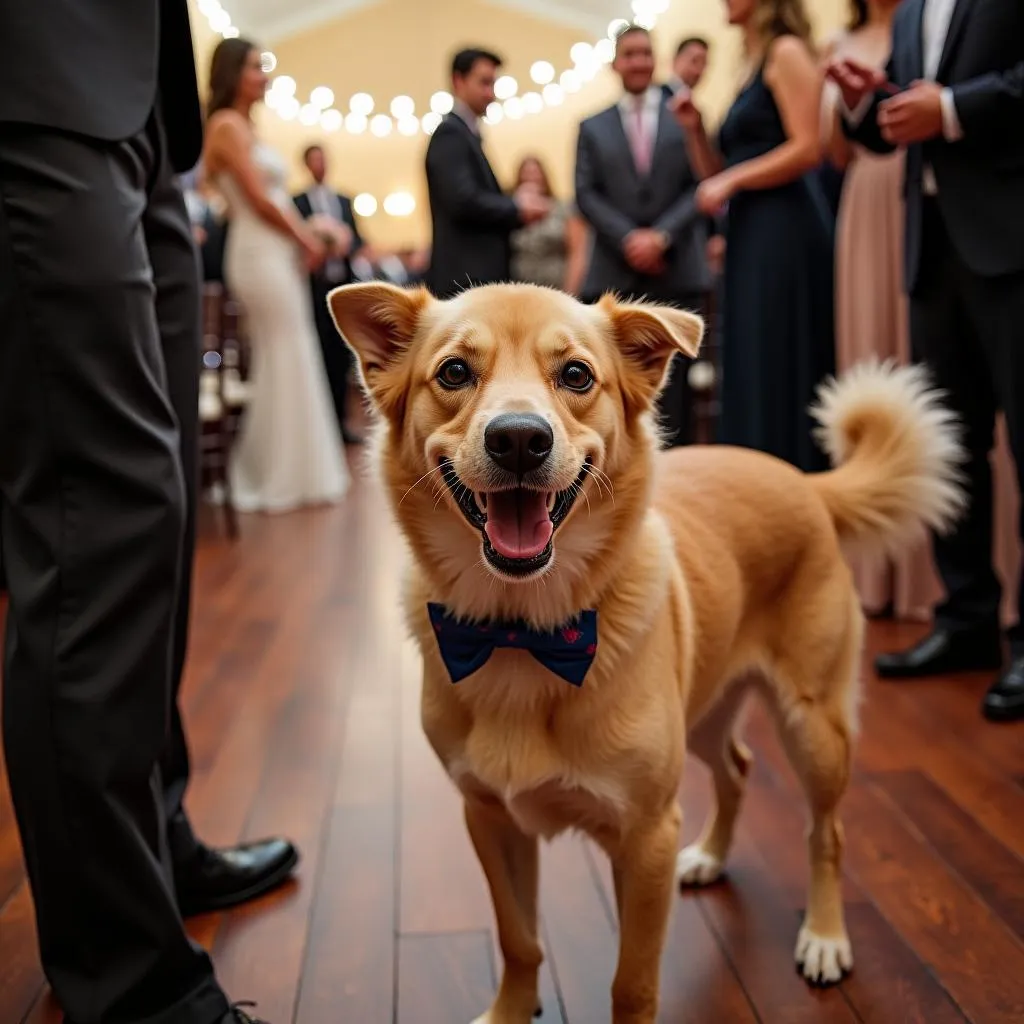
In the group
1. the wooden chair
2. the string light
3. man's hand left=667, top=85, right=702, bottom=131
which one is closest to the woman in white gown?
the wooden chair

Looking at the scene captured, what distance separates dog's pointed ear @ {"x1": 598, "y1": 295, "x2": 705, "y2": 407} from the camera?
4.17 ft

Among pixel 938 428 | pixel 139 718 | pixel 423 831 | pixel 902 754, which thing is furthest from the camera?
pixel 902 754

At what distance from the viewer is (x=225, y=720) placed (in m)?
2.46

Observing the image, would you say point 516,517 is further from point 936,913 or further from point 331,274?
point 331,274

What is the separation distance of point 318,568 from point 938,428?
2.82 m

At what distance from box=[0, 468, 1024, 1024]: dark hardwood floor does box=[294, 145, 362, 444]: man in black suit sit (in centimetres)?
535

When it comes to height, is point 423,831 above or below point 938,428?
below

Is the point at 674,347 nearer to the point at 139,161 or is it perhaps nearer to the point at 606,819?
the point at 606,819

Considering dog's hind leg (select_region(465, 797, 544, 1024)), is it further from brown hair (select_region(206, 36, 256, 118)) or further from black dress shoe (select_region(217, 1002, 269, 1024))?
brown hair (select_region(206, 36, 256, 118))

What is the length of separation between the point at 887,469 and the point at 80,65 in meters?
1.36

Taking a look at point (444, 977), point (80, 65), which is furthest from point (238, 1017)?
point (80, 65)

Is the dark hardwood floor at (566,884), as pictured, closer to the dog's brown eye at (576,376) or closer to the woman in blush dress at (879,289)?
the woman in blush dress at (879,289)

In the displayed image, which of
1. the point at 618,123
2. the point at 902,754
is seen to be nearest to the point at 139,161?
the point at 902,754

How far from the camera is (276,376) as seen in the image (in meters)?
5.40
